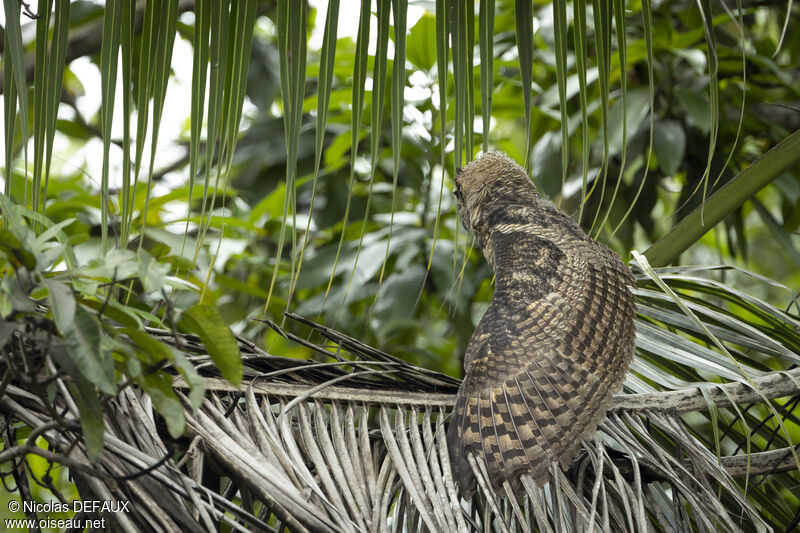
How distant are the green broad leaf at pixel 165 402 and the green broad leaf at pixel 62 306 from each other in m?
0.12

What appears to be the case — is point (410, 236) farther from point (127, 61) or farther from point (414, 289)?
point (127, 61)

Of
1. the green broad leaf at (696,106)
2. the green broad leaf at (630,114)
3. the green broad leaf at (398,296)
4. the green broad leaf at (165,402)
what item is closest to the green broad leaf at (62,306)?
the green broad leaf at (165,402)

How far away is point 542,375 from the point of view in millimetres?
1549

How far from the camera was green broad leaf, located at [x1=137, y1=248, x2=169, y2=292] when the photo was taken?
0.84m

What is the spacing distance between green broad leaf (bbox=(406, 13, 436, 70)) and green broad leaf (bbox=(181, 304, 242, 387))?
2.71m

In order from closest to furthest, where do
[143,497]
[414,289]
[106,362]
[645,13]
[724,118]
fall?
[106,362] → [143,497] → [645,13] → [414,289] → [724,118]

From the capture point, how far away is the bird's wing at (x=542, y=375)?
4.65 feet

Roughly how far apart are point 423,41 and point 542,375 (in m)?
2.31

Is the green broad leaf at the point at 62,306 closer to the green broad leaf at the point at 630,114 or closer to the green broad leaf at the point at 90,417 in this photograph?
the green broad leaf at the point at 90,417

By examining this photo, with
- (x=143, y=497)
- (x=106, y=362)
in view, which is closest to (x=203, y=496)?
(x=143, y=497)

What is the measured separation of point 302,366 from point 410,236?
6.83 ft

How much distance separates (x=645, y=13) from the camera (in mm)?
1438

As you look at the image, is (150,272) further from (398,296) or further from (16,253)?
(398,296)

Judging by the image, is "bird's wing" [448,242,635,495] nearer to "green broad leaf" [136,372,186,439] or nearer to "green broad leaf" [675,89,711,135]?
"green broad leaf" [136,372,186,439]
